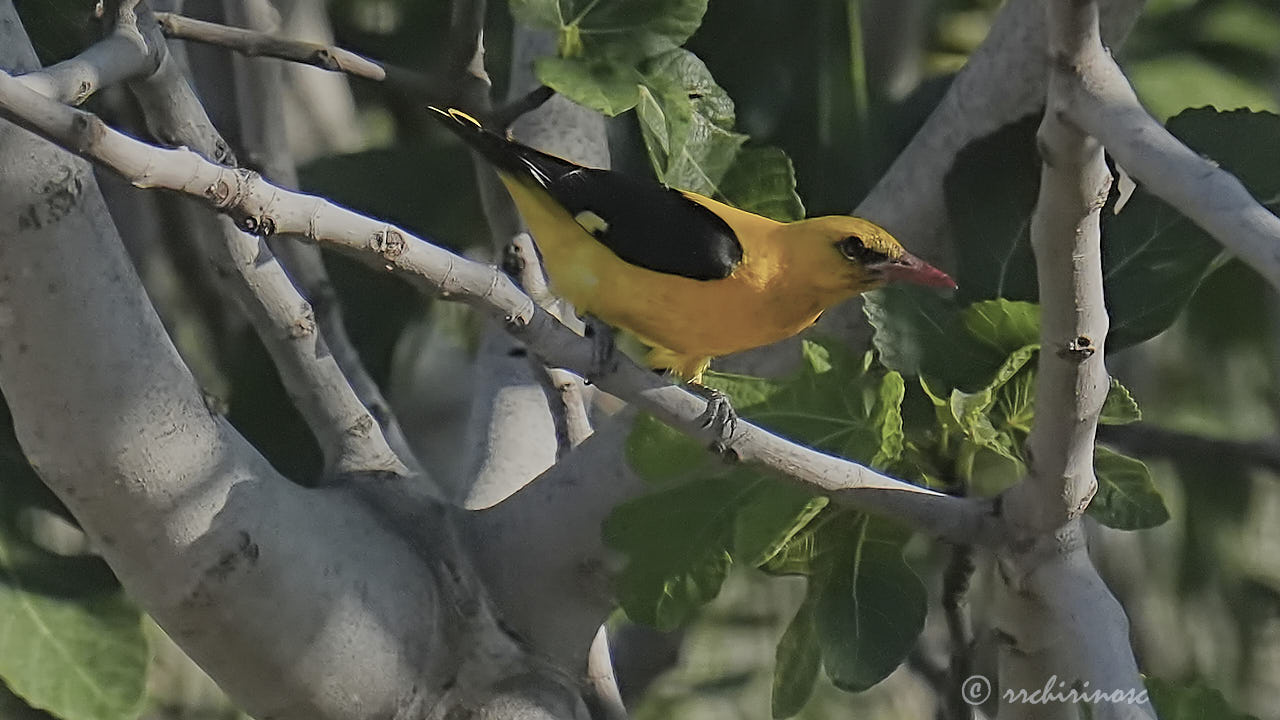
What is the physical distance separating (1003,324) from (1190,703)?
477mm

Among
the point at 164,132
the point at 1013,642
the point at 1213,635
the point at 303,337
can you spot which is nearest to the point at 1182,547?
the point at 1213,635

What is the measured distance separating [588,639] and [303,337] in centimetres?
58

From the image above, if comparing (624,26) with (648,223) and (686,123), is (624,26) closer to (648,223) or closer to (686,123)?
(686,123)

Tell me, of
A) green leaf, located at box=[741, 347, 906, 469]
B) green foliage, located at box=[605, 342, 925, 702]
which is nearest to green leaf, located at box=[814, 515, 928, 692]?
green foliage, located at box=[605, 342, 925, 702]

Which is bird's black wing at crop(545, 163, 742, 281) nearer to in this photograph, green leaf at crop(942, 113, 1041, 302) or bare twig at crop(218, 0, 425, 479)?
green leaf at crop(942, 113, 1041, 302)

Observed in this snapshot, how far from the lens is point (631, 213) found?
1.74 metres

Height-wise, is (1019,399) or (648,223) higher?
(648,223)

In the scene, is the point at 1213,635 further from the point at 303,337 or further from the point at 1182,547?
the point at 303,337

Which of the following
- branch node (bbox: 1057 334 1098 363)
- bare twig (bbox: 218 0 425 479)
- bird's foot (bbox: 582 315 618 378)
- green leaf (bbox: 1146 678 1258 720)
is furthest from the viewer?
bare twig (bbox: 218 0 425 479)

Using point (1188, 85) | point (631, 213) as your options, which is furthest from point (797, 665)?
point (1188, 85)

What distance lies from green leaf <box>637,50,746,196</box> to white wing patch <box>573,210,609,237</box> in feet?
0.48

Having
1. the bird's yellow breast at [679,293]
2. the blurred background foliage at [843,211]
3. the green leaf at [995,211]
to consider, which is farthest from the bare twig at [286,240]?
the green leaf at [995,211]

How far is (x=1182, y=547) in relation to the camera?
9.48 ft

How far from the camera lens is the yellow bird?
172 cm
